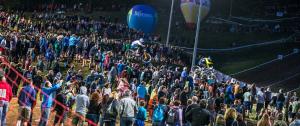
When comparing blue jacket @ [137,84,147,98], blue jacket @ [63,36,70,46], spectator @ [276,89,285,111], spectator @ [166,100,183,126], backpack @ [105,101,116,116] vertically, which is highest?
blue jacket @ [63,36,70,46]

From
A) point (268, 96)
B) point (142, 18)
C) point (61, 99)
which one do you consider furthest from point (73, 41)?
point (61, 99)

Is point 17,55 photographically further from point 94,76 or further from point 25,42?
point 94,76

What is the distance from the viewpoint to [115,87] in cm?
2814

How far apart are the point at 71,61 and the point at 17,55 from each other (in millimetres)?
3728

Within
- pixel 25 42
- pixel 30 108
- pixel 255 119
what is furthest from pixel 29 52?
pixel 30 108

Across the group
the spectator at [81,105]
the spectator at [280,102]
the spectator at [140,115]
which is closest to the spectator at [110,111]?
the spectator at [81,105]

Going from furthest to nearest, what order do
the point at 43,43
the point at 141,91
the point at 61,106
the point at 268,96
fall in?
the point at 43,43 → the point at 268,96 → the point at 141,91 → the point at 61,106

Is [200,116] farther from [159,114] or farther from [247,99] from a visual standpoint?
[247,99]

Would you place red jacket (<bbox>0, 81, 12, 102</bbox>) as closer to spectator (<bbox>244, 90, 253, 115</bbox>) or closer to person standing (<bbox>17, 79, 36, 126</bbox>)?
person standing (<bbox>17, 79, 36, 126</bbox>)

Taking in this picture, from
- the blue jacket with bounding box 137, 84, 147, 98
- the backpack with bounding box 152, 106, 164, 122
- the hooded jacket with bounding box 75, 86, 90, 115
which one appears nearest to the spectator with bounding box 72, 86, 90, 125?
the hooded jacket with bounding box 75, 86, 90, 115

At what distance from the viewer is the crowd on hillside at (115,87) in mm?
17516

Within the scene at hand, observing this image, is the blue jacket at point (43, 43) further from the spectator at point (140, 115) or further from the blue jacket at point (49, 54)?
the spectator at point (140, 115)

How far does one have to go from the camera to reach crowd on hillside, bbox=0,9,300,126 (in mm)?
17516

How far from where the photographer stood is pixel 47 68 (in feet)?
109
